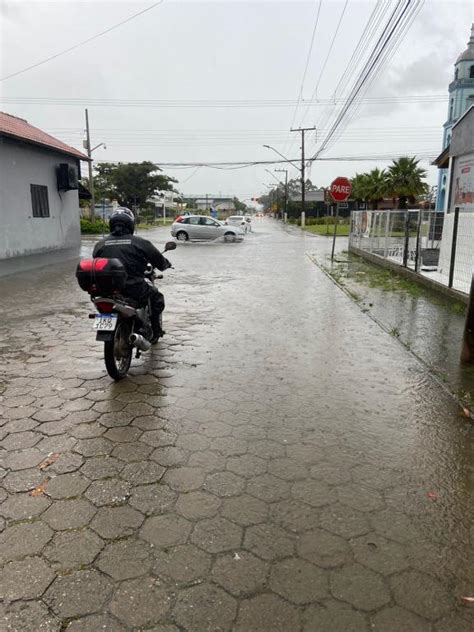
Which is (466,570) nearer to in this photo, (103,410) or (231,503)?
(231,503)

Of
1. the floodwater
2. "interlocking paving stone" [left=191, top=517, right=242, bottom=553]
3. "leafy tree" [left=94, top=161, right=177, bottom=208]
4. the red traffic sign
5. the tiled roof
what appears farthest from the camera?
"leafy tree" [left=94, top=161, right=177, bottom=208]

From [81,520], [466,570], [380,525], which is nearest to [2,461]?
[81,520]

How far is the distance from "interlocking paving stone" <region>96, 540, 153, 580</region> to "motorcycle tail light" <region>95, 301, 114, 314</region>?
242cm

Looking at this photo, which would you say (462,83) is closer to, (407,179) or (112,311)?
(407,179)

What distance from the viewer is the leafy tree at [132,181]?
177 ft

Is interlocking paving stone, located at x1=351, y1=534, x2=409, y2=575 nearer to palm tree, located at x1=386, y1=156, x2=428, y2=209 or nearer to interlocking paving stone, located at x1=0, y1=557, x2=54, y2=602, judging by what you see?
interlocking paving stone, located at x1=0, y1=557, x2=54, y2=602

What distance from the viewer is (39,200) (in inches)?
703

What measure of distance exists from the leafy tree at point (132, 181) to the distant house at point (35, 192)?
33899 mm

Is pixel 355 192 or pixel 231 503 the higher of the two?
pixel 355 192

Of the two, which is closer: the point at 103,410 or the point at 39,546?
the point at 39,546

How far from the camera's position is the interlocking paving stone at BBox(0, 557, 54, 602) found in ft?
7.13

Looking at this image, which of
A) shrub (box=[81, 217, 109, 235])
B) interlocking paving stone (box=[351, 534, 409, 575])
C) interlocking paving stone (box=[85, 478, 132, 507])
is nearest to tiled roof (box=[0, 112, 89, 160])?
shrub (box=[81, 217, 109, 235])

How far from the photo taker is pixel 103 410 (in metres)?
4.16

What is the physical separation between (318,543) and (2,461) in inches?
86.7
